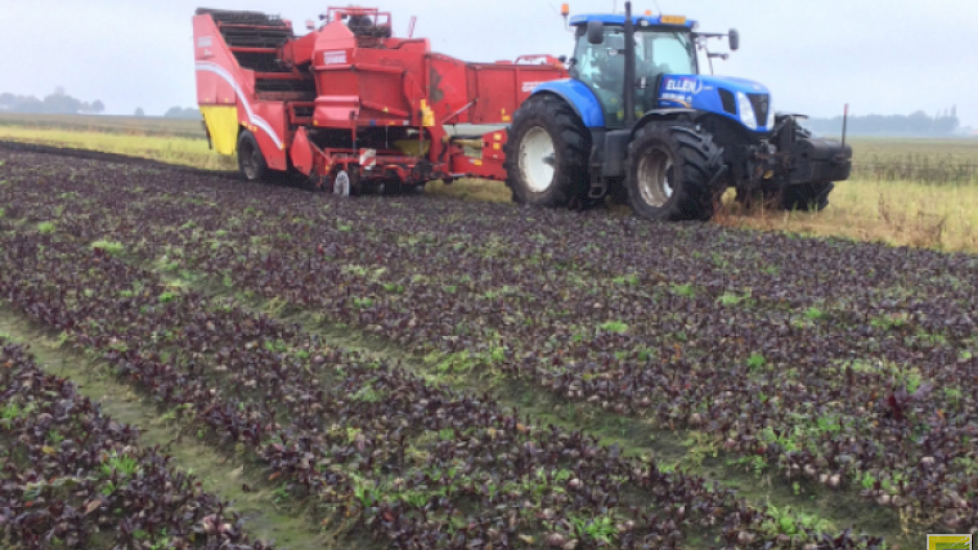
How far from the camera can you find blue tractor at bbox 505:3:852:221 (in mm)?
11586

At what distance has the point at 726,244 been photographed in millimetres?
9922

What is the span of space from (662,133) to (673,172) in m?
0.57

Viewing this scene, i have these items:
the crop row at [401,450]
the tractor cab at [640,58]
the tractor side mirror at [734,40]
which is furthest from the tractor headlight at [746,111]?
the crop row at [401,450]

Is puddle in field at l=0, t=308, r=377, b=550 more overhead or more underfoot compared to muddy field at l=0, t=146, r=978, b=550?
more underfoot

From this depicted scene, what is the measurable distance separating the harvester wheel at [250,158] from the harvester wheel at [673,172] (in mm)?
A: 7949

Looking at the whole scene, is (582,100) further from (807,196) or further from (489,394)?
(489,394)

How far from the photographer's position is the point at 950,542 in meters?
3.63

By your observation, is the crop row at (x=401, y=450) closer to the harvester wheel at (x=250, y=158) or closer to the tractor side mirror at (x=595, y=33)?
the tractor side mirror at (x=595, y=33)

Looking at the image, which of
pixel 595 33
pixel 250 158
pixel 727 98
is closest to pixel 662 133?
pixel 727 98

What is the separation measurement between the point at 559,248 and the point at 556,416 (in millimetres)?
4510

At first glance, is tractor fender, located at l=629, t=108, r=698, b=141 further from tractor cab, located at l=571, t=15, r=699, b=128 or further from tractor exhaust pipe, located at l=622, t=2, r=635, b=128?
tractor cab, located at l=571, t=15, r=699, b=128

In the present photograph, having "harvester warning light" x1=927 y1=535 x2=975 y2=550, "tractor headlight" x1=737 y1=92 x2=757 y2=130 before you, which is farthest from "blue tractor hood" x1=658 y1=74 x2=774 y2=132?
"harvester warning light" x1=927 y1=535 x2=975 y2=550

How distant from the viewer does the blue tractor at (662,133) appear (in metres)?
11.6

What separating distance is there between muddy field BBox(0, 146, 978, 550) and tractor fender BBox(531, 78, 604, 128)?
323 cm
